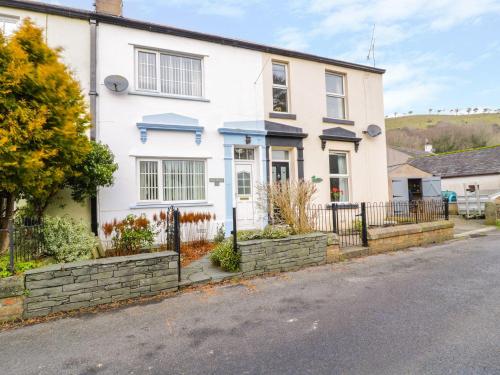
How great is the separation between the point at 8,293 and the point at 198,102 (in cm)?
683

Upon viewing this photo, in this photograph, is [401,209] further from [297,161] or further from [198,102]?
[198,102]

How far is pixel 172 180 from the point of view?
29.3 feet

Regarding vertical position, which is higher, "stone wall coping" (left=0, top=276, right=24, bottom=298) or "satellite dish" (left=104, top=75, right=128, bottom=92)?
"satellite dish" (left=104, top=75, right=128, bottom=92)

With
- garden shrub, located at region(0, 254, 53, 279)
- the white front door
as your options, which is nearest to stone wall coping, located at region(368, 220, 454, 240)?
the white front door

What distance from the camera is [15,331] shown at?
3.88 metres

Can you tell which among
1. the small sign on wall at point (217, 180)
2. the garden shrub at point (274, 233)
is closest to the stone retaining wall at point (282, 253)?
the garden shrub at point (274, 233)

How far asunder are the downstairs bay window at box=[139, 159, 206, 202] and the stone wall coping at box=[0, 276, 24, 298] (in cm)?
448

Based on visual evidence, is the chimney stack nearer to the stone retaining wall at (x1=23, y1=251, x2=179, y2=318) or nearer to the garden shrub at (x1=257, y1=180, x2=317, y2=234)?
the garden shrub at (x1=257, y1=180, x2=317, y2=234)

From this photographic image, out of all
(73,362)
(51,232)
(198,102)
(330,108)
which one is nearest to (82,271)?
(51,232)

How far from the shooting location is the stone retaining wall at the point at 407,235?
7750 mm

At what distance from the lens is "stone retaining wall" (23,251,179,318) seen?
4.24 meters

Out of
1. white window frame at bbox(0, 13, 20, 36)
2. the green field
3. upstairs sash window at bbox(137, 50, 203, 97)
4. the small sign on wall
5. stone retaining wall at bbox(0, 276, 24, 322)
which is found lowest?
stone retaining wall at bbox(0, 276, 24, 322)

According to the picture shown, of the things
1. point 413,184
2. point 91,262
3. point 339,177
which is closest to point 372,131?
point 339,177

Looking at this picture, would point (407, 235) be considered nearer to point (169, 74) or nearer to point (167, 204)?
point (167, 204)
